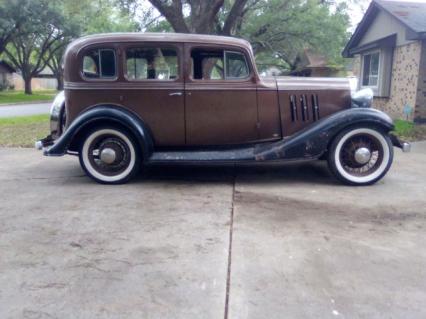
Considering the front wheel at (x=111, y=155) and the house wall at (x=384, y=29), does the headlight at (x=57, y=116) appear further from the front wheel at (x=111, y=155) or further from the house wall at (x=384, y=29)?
the house wall at (x=384, y=29)

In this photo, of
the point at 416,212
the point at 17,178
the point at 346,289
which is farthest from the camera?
the point at 17,178

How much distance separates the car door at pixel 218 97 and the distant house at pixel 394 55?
7599 millimetres

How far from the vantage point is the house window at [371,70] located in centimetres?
1445

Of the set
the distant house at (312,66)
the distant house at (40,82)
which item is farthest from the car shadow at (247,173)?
the distant house at (40,82)

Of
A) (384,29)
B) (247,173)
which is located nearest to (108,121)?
(247,173)

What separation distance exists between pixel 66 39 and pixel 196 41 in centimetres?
3620

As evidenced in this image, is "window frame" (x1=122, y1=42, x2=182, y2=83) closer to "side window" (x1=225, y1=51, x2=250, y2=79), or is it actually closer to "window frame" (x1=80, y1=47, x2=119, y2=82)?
"window frame" (x1=80, y1=47, x2=119, y2=82)

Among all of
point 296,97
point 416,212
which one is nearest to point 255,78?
point 296,97

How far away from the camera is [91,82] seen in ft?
17.2

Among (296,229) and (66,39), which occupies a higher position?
(66,39)

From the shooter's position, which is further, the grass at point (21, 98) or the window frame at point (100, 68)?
the grass at point (21, 98)

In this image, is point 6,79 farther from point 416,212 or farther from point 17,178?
point 416,212

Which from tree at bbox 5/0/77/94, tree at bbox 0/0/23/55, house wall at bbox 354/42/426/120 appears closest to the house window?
house wall at bbox 354/42/426/120

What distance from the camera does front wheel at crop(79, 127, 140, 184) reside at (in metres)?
5.21
